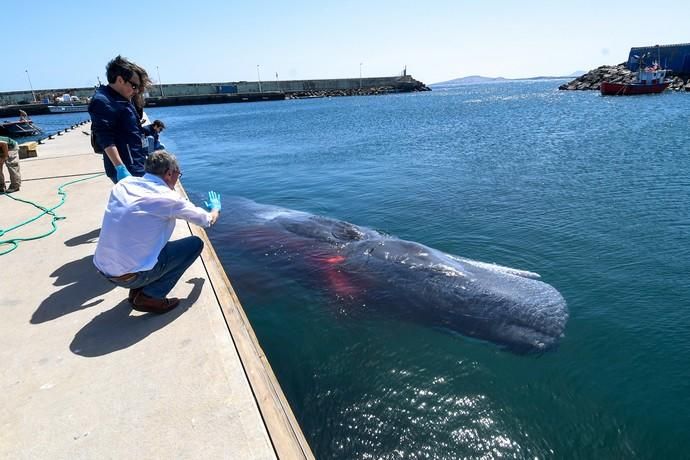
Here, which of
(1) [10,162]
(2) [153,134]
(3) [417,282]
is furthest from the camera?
(1) [10,162]

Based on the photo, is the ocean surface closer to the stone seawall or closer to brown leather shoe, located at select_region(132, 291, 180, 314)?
brown leather shoe, located at select_region(132, 291, 180, 314)

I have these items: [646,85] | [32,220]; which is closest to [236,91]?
[646,85]

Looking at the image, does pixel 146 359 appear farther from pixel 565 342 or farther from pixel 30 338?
pixel 565 342

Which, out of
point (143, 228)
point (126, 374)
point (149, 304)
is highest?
point (143, 228)

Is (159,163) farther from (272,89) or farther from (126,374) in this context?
(272,89)

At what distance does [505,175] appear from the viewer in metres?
16.2

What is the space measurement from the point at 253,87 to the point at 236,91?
661cm

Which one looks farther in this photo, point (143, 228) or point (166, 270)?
point (166, 270)

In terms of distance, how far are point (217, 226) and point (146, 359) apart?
7.25 m

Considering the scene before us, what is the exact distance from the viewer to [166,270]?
4.77m

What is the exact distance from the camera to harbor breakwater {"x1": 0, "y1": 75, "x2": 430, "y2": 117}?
93.6 m

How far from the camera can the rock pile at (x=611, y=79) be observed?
66350 millimetres

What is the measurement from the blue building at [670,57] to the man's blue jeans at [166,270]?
8704 centimetres

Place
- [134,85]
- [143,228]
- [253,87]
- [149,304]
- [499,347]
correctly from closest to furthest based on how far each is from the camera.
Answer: [143,228] < [149,304] < [499,347] < [134,85] < [253,87]
